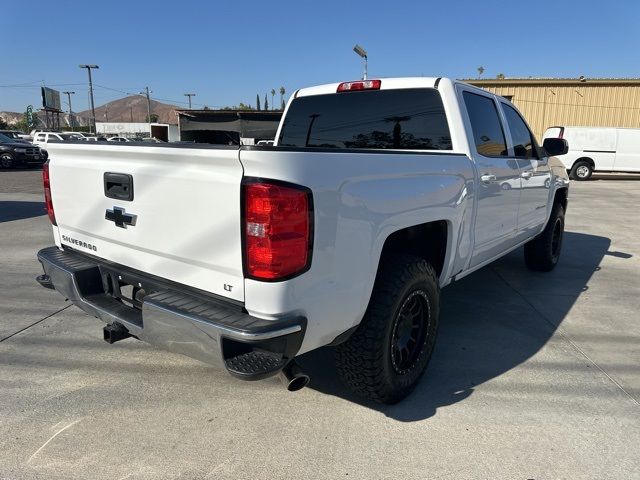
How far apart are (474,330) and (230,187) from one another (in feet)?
9.32

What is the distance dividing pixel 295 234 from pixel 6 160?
25.3 metres

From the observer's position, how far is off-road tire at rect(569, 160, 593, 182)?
64.4ft

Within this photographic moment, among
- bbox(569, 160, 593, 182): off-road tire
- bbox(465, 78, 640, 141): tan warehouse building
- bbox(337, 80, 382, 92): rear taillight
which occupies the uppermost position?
bbox(465, 78, 640, 141): tan warehouse building

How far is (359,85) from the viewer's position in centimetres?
383

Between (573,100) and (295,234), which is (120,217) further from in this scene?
(573,100)

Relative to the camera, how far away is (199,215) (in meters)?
2.18

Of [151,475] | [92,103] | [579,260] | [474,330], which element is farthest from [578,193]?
[92,103]

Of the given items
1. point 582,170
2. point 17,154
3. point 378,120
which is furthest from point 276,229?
point 17,154

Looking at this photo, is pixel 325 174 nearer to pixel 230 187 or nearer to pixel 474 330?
pixel 230 187

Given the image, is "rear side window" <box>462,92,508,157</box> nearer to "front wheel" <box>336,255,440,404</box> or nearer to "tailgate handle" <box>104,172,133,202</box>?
"front wheel" <box>336,255,440,404</box>

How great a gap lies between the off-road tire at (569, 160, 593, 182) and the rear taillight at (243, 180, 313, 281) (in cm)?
2101

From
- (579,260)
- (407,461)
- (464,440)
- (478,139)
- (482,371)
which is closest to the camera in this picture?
(407,461)

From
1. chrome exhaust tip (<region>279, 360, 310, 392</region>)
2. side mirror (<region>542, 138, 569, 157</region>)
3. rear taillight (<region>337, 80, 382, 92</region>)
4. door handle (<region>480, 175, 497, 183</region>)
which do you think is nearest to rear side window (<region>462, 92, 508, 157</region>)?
door handle (<region>480, 175, 497, 183</region>)

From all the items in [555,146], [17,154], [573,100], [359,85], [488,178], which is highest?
[573,100]
